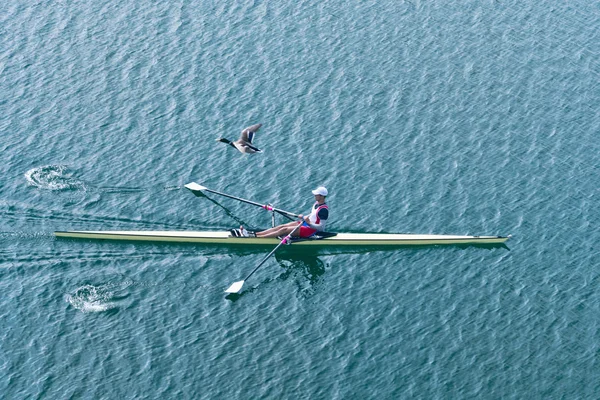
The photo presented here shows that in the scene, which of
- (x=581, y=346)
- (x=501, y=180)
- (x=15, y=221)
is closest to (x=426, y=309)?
(x=581, y=346)

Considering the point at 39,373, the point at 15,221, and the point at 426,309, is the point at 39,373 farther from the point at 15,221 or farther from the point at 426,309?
the point at 426,309

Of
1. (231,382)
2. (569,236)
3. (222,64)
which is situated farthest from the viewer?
(222,64)

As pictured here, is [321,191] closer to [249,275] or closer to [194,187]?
[249,275]

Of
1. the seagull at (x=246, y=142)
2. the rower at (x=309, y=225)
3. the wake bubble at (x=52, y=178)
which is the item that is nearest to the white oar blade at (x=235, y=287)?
the rower at (x=309, y=225)

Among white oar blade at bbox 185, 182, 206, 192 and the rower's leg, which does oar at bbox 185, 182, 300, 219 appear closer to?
white oar blade at bbox 185, 182, 206, 192

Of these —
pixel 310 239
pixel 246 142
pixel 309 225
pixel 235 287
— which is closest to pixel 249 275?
pixel 235 287

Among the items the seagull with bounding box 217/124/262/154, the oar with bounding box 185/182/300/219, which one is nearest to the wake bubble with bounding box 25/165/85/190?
the oar with bounding box 185/182/300/219
